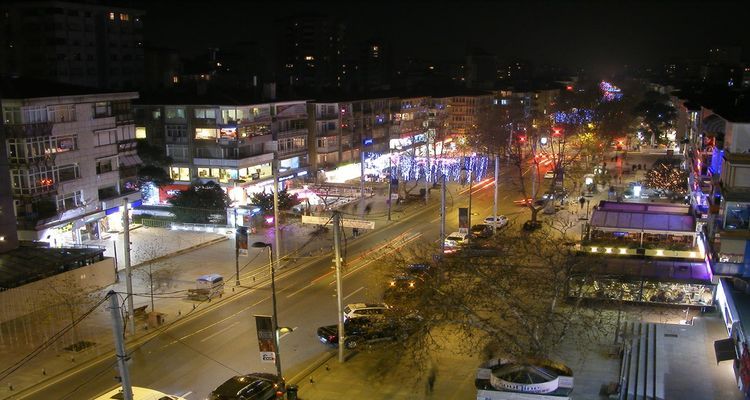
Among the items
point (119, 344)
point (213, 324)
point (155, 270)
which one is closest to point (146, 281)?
point (155, 270)

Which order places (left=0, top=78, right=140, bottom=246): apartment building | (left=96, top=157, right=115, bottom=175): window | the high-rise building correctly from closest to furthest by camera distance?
1. (left=0, top=78, right=140, bottom=246): apartment building
2. (left=96, top=157, right=115, bottom=175): window
3. the high-rise building

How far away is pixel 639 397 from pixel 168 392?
14770mm

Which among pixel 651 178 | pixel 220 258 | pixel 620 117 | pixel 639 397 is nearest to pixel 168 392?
pixel 639 397

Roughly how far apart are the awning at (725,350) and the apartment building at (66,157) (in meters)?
33.0

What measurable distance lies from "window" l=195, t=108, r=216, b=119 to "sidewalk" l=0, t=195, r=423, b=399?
41.7ft

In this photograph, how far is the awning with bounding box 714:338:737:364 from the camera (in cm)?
2258

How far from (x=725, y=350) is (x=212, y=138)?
42613 millimetres

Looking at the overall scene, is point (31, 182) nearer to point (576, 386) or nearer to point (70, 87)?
point (70, 87)

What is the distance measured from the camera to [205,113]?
56.0 meters

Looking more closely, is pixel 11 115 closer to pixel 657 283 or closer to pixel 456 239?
pixel 456 239

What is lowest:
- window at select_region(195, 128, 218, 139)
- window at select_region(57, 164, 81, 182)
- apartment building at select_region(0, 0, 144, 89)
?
window at select_region(57, 164, 81, 182)

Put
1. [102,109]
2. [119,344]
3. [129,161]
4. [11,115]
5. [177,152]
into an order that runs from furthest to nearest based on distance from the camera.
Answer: [177,152] < [129,161] < [102,109] < [11,115] < [119,344]

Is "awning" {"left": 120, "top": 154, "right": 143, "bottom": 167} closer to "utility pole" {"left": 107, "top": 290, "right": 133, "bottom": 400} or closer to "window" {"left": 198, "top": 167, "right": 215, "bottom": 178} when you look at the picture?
"window" {"left": 198, "top": 167, "right": 215, "bottom": 178}

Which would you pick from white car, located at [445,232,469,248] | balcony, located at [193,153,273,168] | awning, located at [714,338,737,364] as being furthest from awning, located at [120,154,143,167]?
awning, located at [714,338,737,364]
